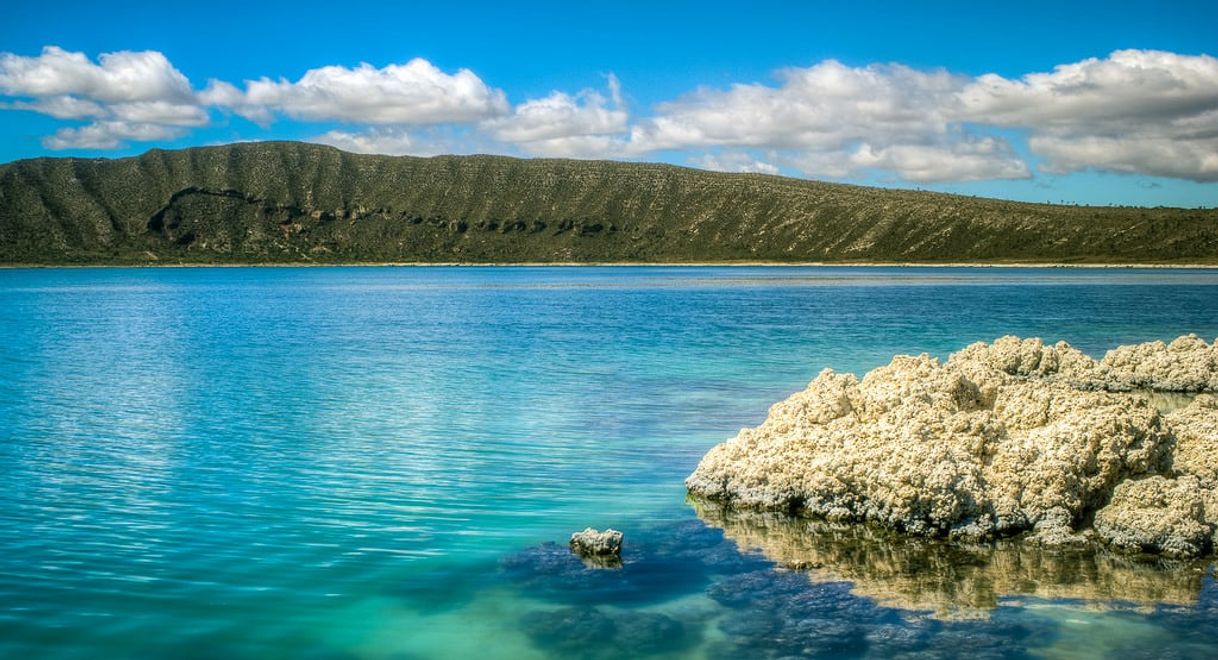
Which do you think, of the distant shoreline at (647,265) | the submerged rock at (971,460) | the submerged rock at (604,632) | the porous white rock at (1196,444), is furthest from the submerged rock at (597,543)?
the distant shoreline at (647,265)

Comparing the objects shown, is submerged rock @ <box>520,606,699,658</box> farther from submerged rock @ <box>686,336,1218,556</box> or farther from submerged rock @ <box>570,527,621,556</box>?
submerged rock @ <box>686,336,1218,556</box>

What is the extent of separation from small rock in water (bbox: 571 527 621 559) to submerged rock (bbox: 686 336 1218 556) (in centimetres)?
227

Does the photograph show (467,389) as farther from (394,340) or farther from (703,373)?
(394,340)

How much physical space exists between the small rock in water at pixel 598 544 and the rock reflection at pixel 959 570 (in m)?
1.21

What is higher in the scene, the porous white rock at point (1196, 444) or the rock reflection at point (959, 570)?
the porous white rock at point (1196, 444)

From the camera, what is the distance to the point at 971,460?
1039 centimetres

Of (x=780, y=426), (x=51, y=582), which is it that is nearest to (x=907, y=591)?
(x=780, y=426)

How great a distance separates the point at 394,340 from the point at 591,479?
24.2 meters

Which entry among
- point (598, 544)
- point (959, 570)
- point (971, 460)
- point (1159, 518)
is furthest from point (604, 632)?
point (1159, 518)

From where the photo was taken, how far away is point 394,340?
35.6 metres

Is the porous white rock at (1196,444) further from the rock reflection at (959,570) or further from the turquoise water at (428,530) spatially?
the turquoise water at (428,530)

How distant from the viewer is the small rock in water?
910 cm

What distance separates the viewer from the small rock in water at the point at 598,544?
358 inches

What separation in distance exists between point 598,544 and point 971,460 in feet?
13.2
